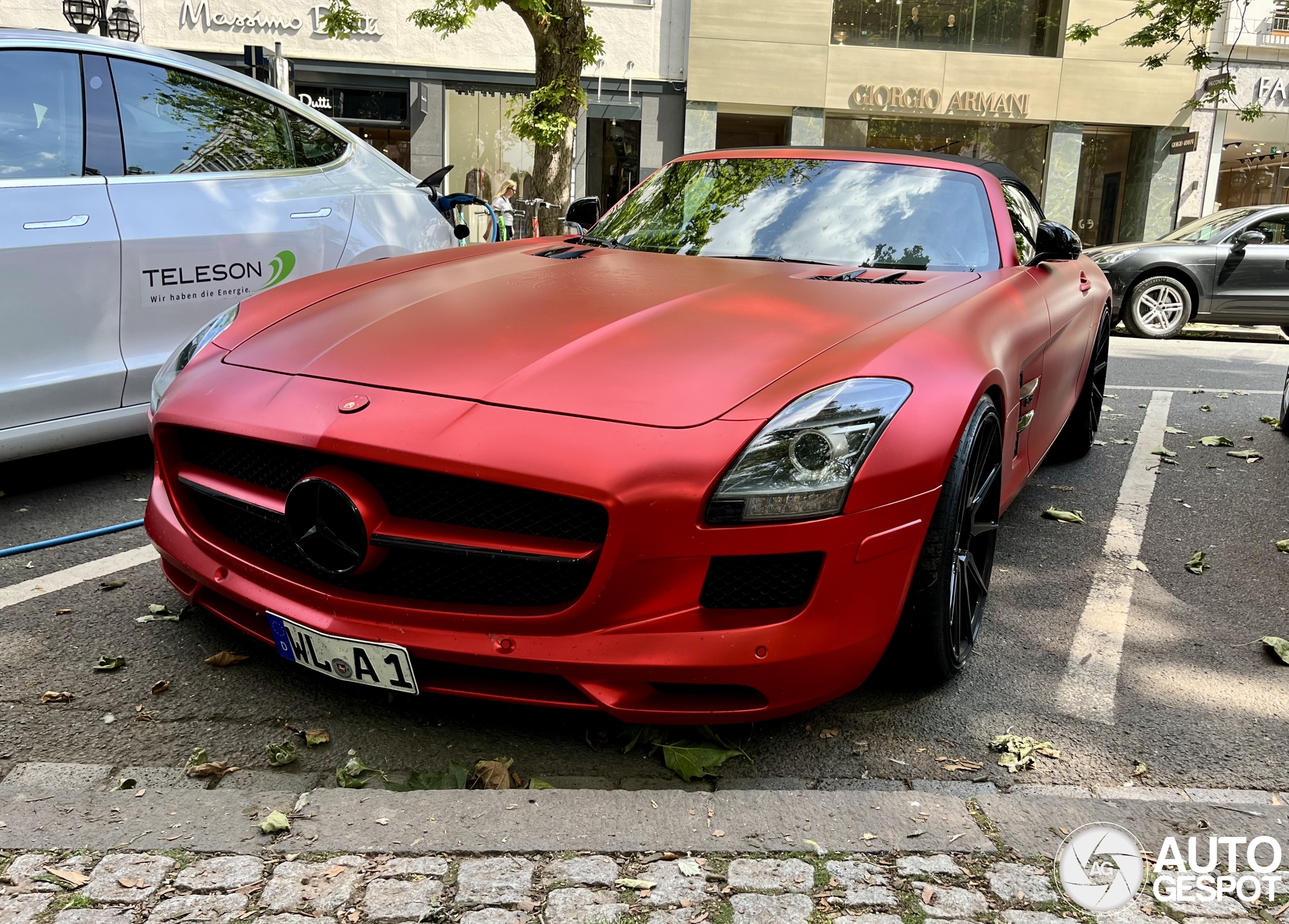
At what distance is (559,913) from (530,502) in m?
0.82

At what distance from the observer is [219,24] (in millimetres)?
19703

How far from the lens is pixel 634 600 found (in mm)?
2297

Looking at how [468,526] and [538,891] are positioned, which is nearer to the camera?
[538,891]

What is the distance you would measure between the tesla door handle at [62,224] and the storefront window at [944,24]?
19.1 m

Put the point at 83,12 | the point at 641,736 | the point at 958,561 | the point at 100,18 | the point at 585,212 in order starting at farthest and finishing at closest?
1. the point at 100,18
2. the point at 83,12
3. the point at 585,212
4. the point at 958,561
5. the point at 641,736

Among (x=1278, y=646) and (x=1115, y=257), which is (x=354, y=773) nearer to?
(x=1278, y=646)

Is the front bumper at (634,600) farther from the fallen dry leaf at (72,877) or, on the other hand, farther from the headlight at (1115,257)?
the headlight at (1115,257)

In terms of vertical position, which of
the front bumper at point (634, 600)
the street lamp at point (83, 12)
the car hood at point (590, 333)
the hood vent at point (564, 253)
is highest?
the street lamp at point (83, 12)

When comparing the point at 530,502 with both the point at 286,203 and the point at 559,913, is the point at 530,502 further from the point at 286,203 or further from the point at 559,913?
the point at 286,203

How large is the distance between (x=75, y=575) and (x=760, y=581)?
2433 mm

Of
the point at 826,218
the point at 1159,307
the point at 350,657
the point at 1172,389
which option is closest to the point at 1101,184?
the point at 1159,307

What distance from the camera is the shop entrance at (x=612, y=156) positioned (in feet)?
69.3

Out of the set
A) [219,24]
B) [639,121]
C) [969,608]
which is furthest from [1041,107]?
[969,608]

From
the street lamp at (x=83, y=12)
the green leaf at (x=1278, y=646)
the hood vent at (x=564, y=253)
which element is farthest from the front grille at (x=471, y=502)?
the street lamp at (x=83, y=12)
